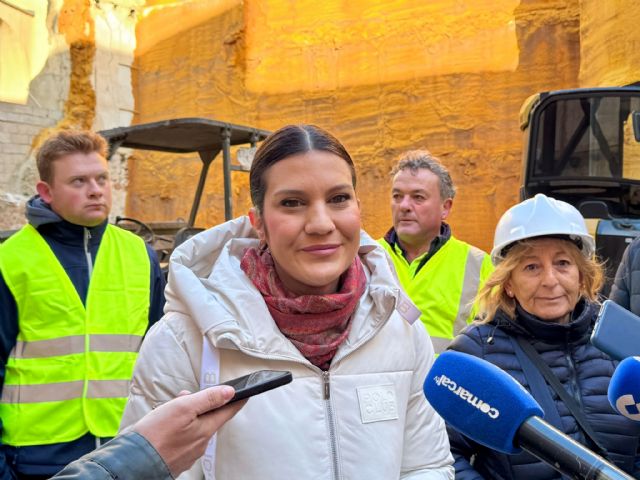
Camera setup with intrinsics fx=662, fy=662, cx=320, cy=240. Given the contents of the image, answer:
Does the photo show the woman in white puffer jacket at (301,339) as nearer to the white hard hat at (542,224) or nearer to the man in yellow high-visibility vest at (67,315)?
the white hard hat at (542,224)

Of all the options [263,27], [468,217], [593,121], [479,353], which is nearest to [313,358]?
[479,353]

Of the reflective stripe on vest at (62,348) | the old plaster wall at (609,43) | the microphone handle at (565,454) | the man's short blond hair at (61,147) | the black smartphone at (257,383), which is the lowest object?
the reflective stripe on vest at (62,348)

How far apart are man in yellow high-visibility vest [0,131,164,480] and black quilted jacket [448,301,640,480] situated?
4.75 ft

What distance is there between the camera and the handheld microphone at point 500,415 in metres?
0.77

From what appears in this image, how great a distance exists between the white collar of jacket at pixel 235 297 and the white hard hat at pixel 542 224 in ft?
2.11

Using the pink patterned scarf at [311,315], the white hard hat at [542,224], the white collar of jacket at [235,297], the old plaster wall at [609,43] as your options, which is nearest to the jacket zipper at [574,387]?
the white hard hat at [542,224]

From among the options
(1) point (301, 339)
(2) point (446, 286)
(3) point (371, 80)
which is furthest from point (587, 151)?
(3) point (371, 80)

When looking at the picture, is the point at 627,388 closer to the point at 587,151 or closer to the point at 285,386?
the point at 285,386

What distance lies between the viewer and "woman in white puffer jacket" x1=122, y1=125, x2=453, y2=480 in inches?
57.9

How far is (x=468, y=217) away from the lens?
14.3 metres

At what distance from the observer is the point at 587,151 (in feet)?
22.9

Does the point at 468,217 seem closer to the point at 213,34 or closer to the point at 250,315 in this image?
the point at 213,34

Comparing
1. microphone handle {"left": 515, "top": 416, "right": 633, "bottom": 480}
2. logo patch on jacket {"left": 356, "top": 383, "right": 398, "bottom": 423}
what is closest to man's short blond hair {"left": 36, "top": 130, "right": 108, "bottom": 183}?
logo patch on jacket {"left": 356, "top": 383, "right": 398, "bottom": 423}

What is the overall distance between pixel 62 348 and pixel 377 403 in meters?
1.60
